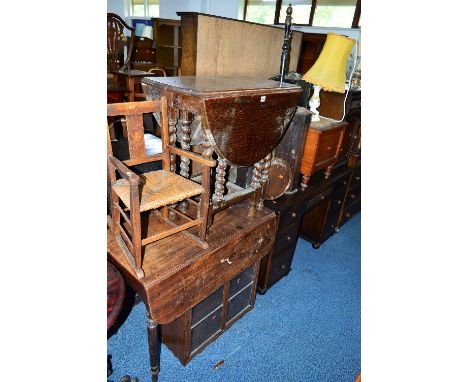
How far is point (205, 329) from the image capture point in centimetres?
186

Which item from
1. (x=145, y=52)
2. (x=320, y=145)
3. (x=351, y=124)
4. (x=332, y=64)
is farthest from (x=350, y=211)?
(x=145, y=52)

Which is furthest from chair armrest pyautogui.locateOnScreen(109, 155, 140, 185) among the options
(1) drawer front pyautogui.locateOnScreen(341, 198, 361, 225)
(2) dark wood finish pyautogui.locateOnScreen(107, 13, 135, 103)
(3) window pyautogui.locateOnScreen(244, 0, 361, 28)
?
(3) window pyautogui.locateOnScreen(244, 0, 361, 28)

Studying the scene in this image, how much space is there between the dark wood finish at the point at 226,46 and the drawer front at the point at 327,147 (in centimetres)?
72

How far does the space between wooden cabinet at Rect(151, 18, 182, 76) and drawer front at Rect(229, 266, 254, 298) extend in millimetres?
4612

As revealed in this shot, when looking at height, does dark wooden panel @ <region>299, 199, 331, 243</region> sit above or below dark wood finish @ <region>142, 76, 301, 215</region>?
below

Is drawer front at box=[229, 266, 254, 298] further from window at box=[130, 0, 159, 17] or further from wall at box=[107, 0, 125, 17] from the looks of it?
wall at box=[107, 0, 125, 17]

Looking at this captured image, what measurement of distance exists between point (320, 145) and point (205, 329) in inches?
60.5

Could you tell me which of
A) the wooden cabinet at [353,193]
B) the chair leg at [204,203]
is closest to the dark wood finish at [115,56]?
the chair leg at [204,203]

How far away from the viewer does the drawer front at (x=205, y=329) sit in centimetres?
179

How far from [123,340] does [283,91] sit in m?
1.83

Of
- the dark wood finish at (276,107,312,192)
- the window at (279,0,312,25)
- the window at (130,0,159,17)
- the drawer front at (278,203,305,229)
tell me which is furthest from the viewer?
the window at (130,0,159,17)

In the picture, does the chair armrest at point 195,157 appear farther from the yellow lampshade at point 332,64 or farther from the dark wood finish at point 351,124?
the dark wood finish at point 351,124

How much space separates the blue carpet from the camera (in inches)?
72.1
